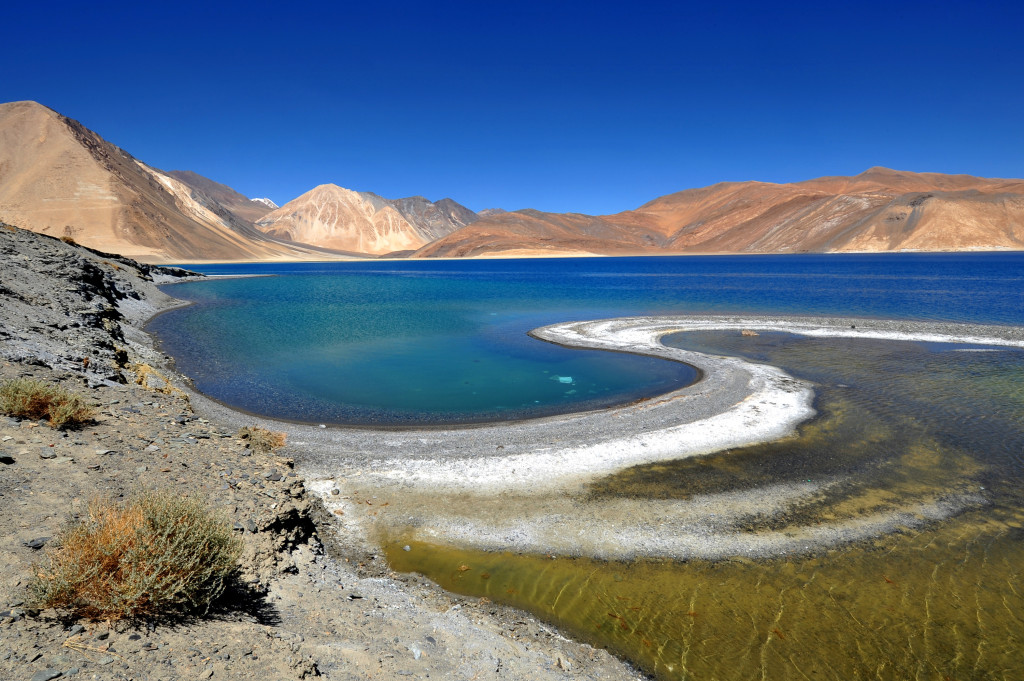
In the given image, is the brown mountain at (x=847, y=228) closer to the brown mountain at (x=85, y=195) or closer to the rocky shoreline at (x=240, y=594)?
the brown mountain at (x=85, y=195)

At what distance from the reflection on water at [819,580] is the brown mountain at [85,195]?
108422mm

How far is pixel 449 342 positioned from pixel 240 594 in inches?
837

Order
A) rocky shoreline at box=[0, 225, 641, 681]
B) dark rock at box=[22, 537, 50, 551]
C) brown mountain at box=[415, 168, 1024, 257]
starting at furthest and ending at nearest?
brown mountain at box=[415, 168, 1024, 257] → dark rock at box=[22, 537, 50, 551] → rocky shoreline at box=[0, 225, 641, 681]

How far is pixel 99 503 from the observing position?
5.54m

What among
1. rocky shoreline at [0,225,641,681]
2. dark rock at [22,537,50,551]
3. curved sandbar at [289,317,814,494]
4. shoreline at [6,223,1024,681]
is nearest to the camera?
rocky shoreline at [0,225,641,681]

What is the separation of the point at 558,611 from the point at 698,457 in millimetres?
5505

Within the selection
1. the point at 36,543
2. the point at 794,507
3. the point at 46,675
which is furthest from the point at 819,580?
the point at 36,543

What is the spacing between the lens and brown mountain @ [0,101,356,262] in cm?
9562

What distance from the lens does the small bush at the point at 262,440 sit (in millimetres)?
9840

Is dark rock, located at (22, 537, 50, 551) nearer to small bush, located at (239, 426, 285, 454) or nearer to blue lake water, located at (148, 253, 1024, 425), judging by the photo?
small bush, located at (239, 426, 285, 454)

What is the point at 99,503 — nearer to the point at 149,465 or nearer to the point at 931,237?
the point at 149,465

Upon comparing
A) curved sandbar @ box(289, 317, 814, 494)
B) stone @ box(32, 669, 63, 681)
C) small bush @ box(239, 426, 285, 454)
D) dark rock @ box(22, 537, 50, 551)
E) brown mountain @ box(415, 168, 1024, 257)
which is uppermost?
brown mountain @ box(415, 168, 1024, 257)

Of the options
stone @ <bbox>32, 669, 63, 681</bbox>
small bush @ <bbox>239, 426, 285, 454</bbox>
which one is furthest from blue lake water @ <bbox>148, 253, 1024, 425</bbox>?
stone @ <bbox>32, 669, 63, 681</bbox>

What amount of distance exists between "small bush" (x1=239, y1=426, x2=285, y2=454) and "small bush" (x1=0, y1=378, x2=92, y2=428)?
2.50m
